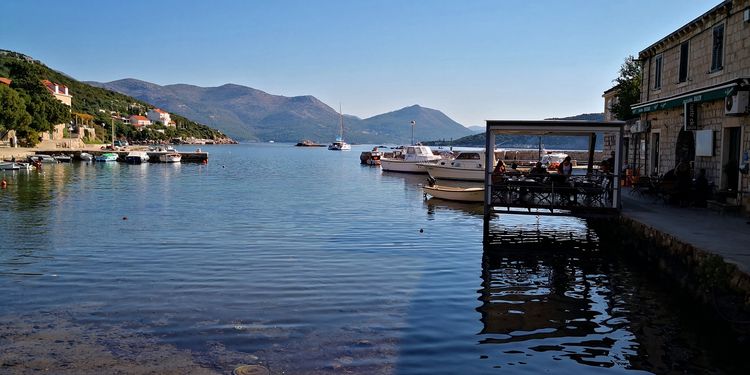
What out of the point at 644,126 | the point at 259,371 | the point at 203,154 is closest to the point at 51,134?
the point at 203,154

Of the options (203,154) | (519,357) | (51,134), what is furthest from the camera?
(51,134)

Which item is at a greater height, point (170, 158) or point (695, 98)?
point (695, 98)

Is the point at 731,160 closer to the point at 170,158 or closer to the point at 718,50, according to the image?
the point at 718,50

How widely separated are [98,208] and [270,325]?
22.0 meters

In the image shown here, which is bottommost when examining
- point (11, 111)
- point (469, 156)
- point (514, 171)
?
point (514, 171)

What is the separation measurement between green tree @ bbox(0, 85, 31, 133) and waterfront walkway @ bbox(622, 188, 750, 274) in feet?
233

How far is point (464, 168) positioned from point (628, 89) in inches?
563

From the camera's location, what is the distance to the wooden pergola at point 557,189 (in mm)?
18219

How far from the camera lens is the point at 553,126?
1852 centimetres

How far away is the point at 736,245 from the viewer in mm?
12555

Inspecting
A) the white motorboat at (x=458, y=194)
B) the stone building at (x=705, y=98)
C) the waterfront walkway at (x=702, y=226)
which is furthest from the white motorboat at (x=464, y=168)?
the waterfront walkway at (x=702, y=226)

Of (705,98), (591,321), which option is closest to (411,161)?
(705,98)

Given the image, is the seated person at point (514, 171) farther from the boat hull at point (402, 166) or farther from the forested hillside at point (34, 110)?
the forested hillside at point (34, 110)

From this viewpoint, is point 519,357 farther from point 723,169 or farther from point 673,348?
point 723,169
